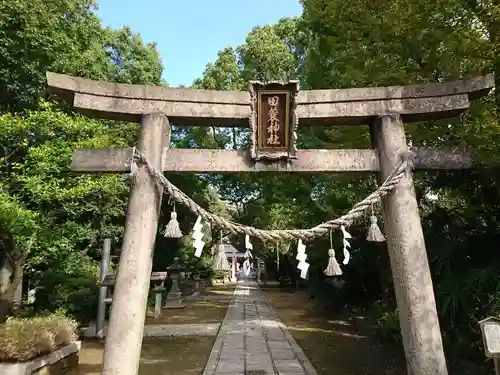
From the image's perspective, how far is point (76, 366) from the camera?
7.71m

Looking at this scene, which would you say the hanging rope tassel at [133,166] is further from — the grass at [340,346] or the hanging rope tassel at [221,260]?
the grass at [340,346]

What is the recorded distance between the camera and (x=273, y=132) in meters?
5.23

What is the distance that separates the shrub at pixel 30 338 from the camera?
570 centimetres

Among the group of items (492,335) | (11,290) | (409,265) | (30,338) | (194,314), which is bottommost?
(194,314)

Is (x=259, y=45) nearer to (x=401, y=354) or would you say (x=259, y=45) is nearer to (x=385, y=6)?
(x=385, y=6)

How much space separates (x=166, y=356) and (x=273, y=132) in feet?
19.4

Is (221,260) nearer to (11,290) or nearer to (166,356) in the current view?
(166,356)

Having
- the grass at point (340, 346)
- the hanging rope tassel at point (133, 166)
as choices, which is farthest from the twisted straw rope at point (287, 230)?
the grass at point (340, 346)

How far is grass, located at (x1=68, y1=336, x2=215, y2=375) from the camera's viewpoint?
7.48 m

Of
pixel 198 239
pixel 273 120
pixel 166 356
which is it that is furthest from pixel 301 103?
pixel 166 356

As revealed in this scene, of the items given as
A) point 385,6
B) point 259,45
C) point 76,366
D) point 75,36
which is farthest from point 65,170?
point 259,45

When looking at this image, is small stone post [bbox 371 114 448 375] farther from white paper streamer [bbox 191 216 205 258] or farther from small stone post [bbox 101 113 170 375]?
small stone post [bbox 101 113 170 375]

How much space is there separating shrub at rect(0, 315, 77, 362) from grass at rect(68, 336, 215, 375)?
0.85 metres

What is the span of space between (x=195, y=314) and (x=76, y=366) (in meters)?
8.23
